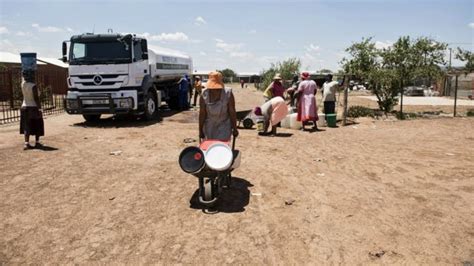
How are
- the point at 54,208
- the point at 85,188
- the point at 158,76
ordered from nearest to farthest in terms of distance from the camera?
the point at 54,208 < the point at 85,188 < the point at 158,76

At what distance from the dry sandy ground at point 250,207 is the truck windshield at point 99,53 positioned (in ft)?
12.6

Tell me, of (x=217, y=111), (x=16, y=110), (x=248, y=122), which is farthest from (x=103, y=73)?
(x=217, y=111)

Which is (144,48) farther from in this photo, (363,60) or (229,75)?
(229,75)

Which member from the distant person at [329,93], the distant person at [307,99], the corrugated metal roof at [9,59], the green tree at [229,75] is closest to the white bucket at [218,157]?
the distant person at [307,99]

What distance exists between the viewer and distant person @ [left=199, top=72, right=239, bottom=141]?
5.39 m

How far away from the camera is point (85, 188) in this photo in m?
→ 6.16

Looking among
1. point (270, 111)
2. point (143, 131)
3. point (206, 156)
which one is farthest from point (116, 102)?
point (206, 156)

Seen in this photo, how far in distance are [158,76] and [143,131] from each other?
4.92m

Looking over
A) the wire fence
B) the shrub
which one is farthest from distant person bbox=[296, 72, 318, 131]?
the wire fence

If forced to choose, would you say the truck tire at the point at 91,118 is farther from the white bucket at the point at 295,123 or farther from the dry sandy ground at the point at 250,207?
the white bucket at the point at 295,123

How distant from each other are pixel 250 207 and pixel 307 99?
715 cm

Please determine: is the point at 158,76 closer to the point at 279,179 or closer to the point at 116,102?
the point at 116,102

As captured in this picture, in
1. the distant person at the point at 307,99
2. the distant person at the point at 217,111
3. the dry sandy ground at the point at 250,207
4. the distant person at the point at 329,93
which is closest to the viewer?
the dry sandy ground at the point at 250,207

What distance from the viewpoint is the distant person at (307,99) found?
39.1 ft
